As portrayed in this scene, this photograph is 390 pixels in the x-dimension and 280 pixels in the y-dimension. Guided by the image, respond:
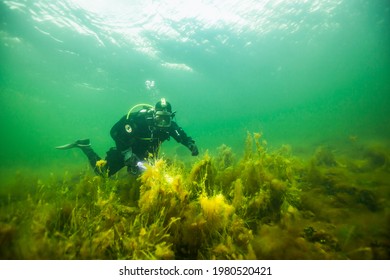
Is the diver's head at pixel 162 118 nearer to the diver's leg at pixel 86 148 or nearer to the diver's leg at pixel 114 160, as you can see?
the diver's leg at pixel 114 160

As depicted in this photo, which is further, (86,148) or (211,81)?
(211,81)

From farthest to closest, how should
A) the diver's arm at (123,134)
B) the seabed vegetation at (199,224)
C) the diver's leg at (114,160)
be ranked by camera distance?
the diver's leg at (114,160) < the diver's arm at (123,134) < the seabed vegetation at (199,224)

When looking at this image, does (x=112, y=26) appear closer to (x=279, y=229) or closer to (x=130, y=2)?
(x=130, y=2)

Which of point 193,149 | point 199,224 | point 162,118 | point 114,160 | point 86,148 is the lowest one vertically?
point 199,224

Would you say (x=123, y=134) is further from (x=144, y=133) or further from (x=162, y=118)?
(x=162, y=118)

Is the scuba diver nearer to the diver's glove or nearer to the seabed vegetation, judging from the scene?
the diver's glove

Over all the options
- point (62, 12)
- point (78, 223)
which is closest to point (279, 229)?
point (78, 223)

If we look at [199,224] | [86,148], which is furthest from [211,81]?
[199,224]

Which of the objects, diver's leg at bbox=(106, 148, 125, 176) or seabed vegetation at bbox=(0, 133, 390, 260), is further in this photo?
diver's leg at bbox=(106, 148, 125, 176)

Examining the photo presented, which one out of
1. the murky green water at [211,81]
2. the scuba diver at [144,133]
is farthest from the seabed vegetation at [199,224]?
the scuba diver at [144,133]

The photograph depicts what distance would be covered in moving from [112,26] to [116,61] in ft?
26.0

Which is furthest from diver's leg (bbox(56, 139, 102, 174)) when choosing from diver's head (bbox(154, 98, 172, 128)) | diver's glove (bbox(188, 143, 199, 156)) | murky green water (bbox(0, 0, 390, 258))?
diver's glove (bbox(188, 143, 199, 156))

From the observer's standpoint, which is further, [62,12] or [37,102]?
[37,102]
